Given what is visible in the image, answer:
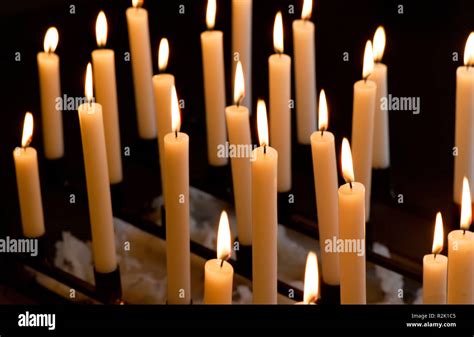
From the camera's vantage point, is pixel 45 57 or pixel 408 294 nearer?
pixel 408 294

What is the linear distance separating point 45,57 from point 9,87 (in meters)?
0.15

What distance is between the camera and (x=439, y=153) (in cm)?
157

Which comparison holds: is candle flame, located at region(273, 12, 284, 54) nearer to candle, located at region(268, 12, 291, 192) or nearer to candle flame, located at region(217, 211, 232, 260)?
candle, located at region(268, 12, 291, 192)

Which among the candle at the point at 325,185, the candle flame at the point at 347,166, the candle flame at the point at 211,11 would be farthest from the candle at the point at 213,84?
the candle flame at the point at 347,166

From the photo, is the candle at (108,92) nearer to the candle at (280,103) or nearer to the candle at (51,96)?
the candle at (51,96)

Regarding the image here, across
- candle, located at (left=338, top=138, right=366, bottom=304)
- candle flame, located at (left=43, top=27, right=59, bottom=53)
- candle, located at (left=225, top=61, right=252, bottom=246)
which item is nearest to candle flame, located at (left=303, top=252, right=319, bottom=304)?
candle, located at (left=338, top=138, right=366, bottom=304)

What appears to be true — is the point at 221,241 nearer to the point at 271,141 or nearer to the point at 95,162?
the point at 95,162

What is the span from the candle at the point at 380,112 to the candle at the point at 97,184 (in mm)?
359

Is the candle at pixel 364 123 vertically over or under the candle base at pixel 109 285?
over

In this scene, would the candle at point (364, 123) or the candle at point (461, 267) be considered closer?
the candle at point (461, 267)

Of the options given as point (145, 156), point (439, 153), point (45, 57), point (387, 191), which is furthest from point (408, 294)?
point (45, 57)

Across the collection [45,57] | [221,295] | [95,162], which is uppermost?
[45,57]

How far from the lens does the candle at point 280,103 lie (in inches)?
54.9

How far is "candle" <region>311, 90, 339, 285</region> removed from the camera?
4.04 feet
